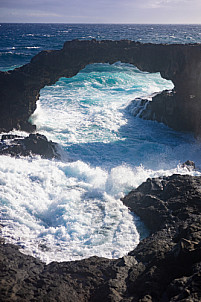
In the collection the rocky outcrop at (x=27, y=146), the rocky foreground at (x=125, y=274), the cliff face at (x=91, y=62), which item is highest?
the cliff face at (x=91, y=62)

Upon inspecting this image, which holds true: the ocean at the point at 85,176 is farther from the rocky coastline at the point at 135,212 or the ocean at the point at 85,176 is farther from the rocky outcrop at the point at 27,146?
the rocky coastline at the point at 135,212

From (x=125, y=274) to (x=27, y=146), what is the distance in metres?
9.30

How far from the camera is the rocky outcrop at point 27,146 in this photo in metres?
13.7

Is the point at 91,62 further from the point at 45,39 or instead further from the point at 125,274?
the point at 45,39

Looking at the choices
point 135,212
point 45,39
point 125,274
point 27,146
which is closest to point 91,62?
point 27,146

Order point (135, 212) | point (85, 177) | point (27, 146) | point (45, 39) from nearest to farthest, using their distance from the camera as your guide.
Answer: point (135, 212), point (85, 177), point (27, 146), point (45, 39)

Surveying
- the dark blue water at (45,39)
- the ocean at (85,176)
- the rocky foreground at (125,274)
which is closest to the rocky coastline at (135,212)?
the rocky foreground at (125,274)

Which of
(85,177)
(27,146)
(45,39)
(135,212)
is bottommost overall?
(135,212)

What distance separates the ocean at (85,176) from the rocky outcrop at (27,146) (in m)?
0.48

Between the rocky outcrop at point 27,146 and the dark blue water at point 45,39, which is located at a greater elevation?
the dark blue water at point 45,39

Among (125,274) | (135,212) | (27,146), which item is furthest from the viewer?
(27,146)

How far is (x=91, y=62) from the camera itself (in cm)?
1767

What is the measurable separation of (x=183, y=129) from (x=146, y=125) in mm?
2656

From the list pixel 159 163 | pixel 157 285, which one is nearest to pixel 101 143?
pixel 159 163
